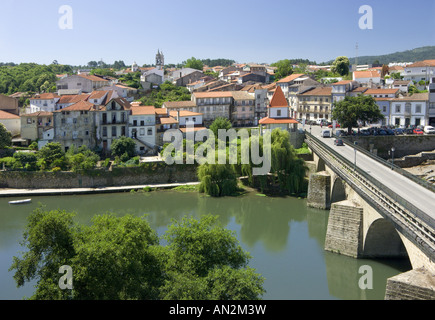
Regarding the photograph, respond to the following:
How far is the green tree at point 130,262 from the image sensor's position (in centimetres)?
1363

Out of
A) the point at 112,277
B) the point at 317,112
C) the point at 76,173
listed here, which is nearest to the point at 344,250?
the point at 112,277

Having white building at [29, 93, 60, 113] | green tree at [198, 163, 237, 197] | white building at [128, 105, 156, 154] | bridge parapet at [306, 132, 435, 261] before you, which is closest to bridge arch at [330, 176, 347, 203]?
bridge parapet at [306, 132, 435, 261]

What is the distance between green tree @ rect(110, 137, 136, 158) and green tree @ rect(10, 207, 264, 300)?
24.1 metres

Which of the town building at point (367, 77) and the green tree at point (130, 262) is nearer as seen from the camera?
the green tree at point (130, 262)

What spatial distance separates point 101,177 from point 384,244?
76.6 ft

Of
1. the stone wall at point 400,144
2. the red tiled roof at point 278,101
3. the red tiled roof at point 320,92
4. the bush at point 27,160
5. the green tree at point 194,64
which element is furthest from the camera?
the green tree at point 194,64

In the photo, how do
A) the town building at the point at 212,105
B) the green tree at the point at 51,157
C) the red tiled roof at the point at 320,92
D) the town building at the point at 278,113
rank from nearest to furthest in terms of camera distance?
the green tree at the point at 51,157
the town building at the point at 278,113
the town building at the point at 212,105
the red tiled roof at the point at 320,92

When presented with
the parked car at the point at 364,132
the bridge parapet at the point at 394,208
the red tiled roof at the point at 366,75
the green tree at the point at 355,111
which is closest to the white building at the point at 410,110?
the parked car at the point at 364,132

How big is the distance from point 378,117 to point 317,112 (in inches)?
452

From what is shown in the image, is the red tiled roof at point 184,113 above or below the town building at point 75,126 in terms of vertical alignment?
above

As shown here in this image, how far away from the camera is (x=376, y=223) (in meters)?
20.8

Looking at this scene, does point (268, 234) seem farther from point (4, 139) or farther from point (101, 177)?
point (4, 139)

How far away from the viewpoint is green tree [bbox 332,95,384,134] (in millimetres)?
42969

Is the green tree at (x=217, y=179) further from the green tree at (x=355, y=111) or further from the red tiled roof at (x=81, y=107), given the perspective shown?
the green tree at (x=355, y=111)
